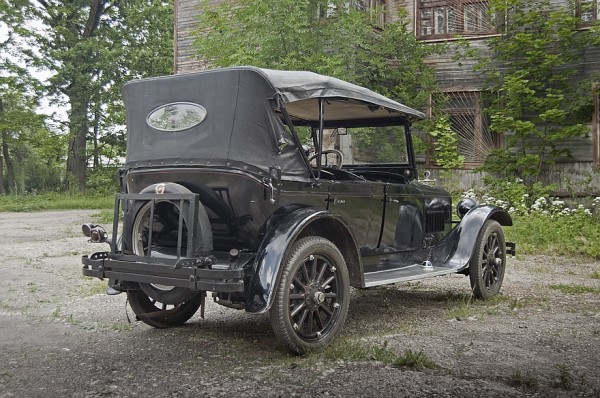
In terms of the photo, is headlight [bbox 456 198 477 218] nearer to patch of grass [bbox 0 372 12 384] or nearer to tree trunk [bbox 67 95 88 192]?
patch of grass [bbox 0 372 12 384]

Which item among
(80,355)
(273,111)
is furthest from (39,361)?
(273,111)

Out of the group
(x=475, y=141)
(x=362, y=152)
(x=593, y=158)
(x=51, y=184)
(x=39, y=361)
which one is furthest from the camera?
(x=51, y=184)

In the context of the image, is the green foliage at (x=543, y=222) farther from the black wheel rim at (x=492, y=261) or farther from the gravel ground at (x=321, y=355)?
the black wheel rim at (x=492, y=261)

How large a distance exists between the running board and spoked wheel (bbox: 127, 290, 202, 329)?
1422mm

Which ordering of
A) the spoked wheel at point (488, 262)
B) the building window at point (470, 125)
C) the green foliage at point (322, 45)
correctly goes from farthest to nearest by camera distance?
the building window at point (470, 125)
the green foliage at point (322, 45)
the spoked wheel at point (488, 262)

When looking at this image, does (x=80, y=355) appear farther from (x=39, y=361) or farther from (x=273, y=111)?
(x=273, y=111)

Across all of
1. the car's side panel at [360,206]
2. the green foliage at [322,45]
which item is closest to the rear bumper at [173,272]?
the car's side panel at [360,206]

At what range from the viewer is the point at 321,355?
4383 mm

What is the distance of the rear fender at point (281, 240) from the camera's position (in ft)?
13.6

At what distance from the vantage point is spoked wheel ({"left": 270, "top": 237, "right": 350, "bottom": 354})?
4.26 metres

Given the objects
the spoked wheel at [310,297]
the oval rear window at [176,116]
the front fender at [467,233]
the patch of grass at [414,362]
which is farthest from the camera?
the front fender at [467,233]

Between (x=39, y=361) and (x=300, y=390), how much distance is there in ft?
6.21

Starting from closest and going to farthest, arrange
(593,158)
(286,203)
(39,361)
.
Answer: (39,361), (286,203), (593,158)

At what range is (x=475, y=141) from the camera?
53.1 ft
